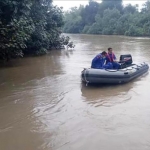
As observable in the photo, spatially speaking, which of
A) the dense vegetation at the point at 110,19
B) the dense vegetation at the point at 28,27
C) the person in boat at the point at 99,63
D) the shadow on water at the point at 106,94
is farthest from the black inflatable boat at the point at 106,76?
the dense vegetation at the point at 110,19

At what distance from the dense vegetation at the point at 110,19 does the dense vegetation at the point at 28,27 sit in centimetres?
1468

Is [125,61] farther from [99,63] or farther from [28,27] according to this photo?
[28,27]

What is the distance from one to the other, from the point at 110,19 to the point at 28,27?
38343 millimetres

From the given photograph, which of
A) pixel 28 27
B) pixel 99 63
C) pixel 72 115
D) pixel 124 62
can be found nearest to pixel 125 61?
pixel 124 62

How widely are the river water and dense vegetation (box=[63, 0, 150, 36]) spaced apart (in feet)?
82.6

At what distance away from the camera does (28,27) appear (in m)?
11.0

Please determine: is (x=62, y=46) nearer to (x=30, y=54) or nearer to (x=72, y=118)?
(x=30, y=54)

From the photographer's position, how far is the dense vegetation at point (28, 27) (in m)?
8.15

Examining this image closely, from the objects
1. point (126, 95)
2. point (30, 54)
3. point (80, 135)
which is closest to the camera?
point (80, 135)

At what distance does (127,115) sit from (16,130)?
7.49 feet

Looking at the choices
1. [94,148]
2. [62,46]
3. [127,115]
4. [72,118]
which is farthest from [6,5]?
[62,46]

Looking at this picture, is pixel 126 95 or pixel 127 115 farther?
pixel 126 95

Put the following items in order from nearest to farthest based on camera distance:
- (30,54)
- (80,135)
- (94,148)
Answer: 1. (94,148)
2. (80,135)
3. (30,54)

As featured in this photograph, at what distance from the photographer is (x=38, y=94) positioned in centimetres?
725
